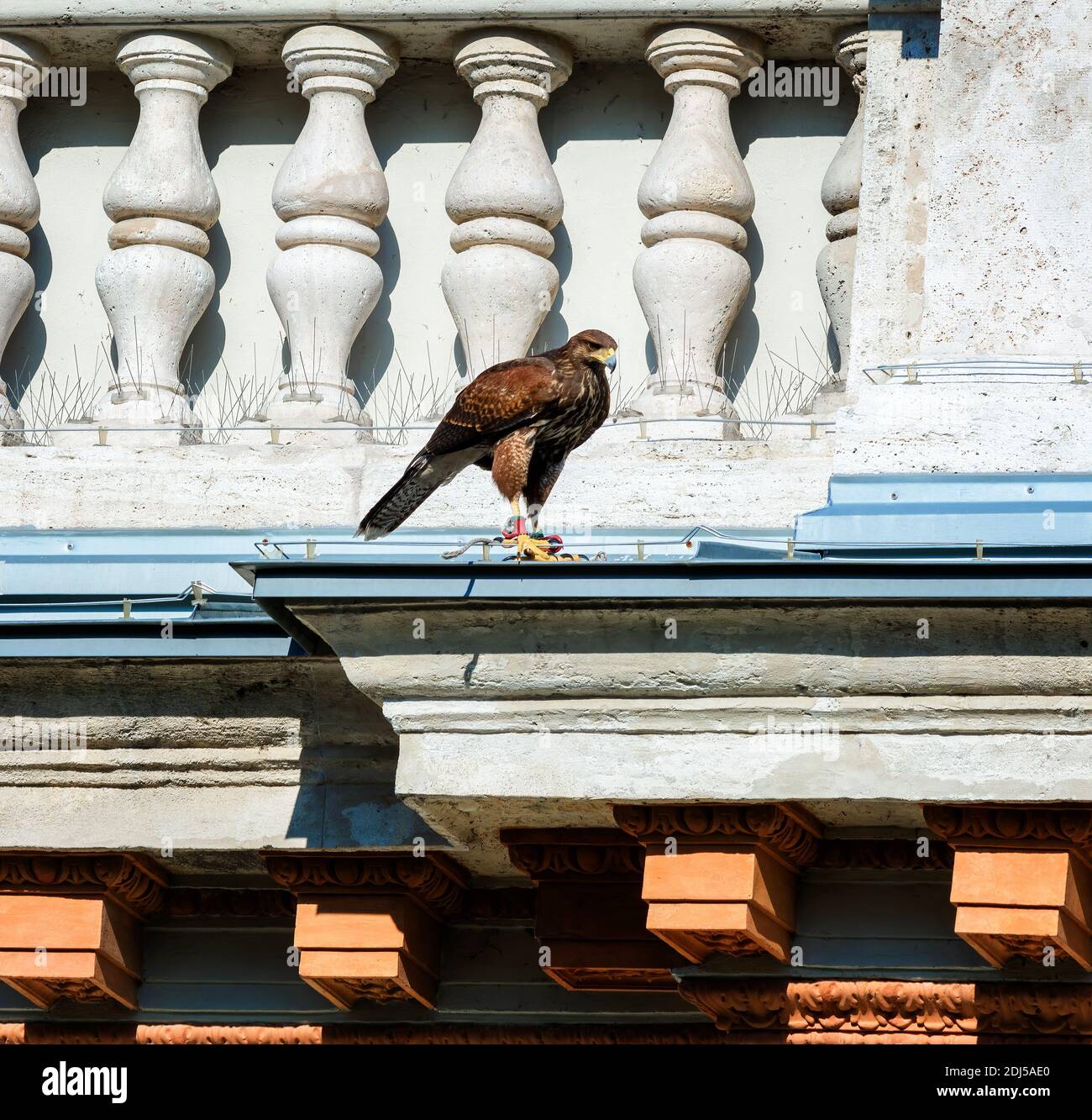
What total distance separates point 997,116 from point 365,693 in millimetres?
2539

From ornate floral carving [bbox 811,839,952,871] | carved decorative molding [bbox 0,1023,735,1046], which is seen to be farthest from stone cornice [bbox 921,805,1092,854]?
carved decorative molding [bbox 0,1023,735,1046]

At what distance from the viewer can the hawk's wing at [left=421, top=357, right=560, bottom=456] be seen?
973cm

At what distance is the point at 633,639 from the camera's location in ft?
30.5

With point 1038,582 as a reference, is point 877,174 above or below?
above

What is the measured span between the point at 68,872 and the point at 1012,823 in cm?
278

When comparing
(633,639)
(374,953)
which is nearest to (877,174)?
(633,639)

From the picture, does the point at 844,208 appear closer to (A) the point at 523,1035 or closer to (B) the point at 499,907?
(B) the point at 499,907

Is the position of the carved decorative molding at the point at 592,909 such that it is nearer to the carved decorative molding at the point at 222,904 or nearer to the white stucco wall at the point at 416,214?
the carved decorative molding at the point at 222,904

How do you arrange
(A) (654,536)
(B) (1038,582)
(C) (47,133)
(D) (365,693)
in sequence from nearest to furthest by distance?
(B) (1038,582) < (D) (365,693) < (A) (654,536) < (C) (47,133)

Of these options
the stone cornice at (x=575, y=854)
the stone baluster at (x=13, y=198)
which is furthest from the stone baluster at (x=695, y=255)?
the stone baluster at (x=13, y=198)

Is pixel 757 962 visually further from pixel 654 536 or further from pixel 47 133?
pixel 47 133

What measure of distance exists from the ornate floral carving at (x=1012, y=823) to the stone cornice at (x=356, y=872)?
5.11 feet

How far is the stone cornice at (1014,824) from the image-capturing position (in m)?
9.26
